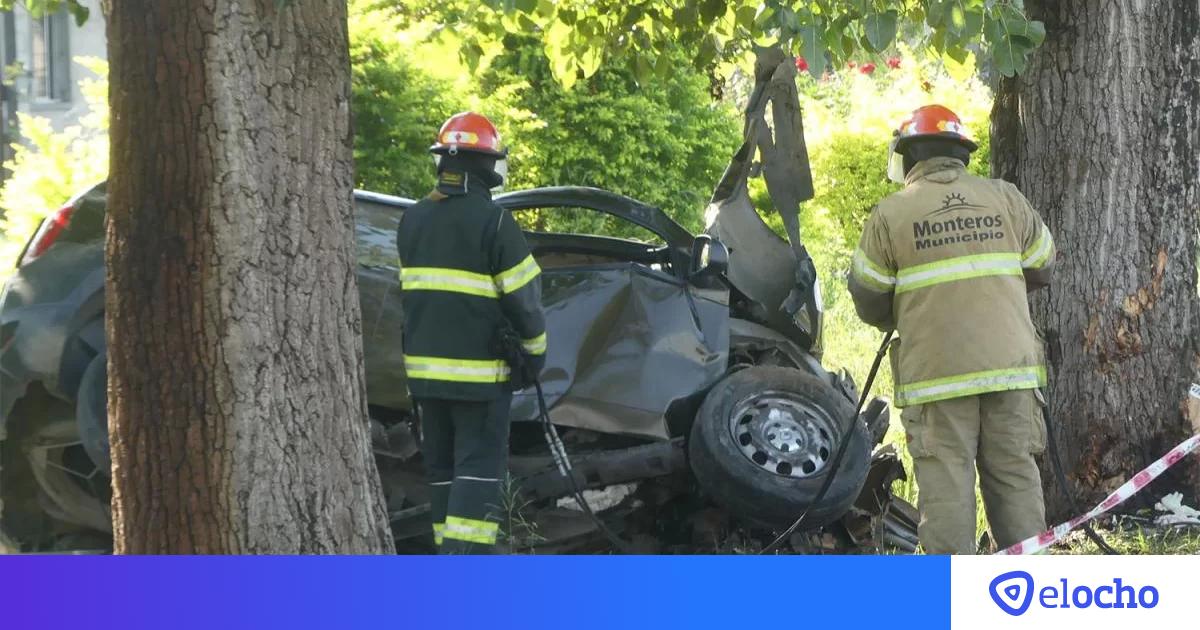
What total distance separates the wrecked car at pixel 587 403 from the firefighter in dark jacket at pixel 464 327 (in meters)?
0.19

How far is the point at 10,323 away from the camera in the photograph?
5.31 m

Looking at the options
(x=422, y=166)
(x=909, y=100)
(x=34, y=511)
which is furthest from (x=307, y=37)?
(x=909, y=100)

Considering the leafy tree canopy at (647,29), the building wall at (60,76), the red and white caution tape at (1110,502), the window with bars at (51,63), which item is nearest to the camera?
the red and white caution tape at (1110,502)

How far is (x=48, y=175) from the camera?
870 cm

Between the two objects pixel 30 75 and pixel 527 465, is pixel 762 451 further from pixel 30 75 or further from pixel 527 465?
pixel 30 75

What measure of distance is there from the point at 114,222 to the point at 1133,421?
14.2 ft

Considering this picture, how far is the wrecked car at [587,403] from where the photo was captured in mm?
5324

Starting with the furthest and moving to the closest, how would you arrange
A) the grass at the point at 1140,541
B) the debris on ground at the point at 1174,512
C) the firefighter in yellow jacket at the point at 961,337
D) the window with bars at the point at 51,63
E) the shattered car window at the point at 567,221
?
the window with bars at the point at 51,63 < the shattered car window at the point at 567,221 < the debris on ground at the point at 1174,512 < the grass at the point at 1140,541 < the firefighter in yellow jacket at the point at 961,337

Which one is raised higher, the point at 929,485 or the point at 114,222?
the point at 114,222

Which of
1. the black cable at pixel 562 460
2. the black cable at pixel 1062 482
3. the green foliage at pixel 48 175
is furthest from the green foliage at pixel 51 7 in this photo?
the black cable at pixel 1062 482

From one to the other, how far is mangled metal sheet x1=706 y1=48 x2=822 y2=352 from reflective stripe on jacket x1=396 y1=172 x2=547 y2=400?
1158mm

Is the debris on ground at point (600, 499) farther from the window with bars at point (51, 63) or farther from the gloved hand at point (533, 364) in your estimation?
the window with bars at point (51, 63)

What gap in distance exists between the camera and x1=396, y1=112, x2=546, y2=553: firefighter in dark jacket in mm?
5375

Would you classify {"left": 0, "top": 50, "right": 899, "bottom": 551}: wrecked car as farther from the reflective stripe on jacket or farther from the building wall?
the building wall
